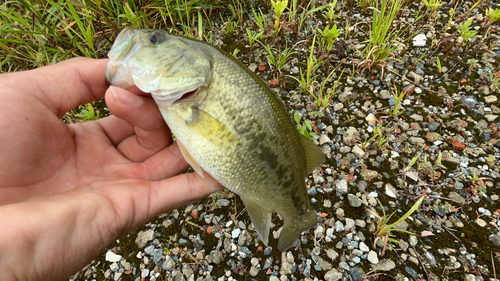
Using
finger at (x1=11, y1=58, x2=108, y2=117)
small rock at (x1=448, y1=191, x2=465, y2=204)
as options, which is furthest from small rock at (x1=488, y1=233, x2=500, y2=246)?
finger at (x1=11, y1=58, x2=108, y2=117)

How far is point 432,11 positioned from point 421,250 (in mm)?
3349

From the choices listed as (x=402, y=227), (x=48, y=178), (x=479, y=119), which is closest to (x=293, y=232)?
(x=402, y=227)

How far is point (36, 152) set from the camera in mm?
2012

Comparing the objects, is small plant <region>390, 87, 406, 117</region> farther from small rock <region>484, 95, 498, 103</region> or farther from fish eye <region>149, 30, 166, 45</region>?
fish eye <region>149, 30, 166, 45</region>

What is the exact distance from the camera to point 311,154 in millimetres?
2330

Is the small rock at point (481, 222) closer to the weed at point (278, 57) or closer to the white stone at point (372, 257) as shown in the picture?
the white stone at point (372, 257)

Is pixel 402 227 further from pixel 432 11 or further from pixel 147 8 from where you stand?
pixel 147 8

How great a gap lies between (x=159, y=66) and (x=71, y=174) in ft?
3.90

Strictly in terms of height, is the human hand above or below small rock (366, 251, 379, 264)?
above

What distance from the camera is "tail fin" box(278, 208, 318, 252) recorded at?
7.50 feet

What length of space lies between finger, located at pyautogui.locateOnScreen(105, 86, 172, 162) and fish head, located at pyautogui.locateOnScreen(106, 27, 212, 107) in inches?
Answer: 4.6

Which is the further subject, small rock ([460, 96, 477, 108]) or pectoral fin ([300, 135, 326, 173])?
small rock ([460, 96, 477, 108])

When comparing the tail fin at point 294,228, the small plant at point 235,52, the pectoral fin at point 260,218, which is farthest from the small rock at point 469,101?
the small plant at point 235,52

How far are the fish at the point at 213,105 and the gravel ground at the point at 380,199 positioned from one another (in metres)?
0.93
